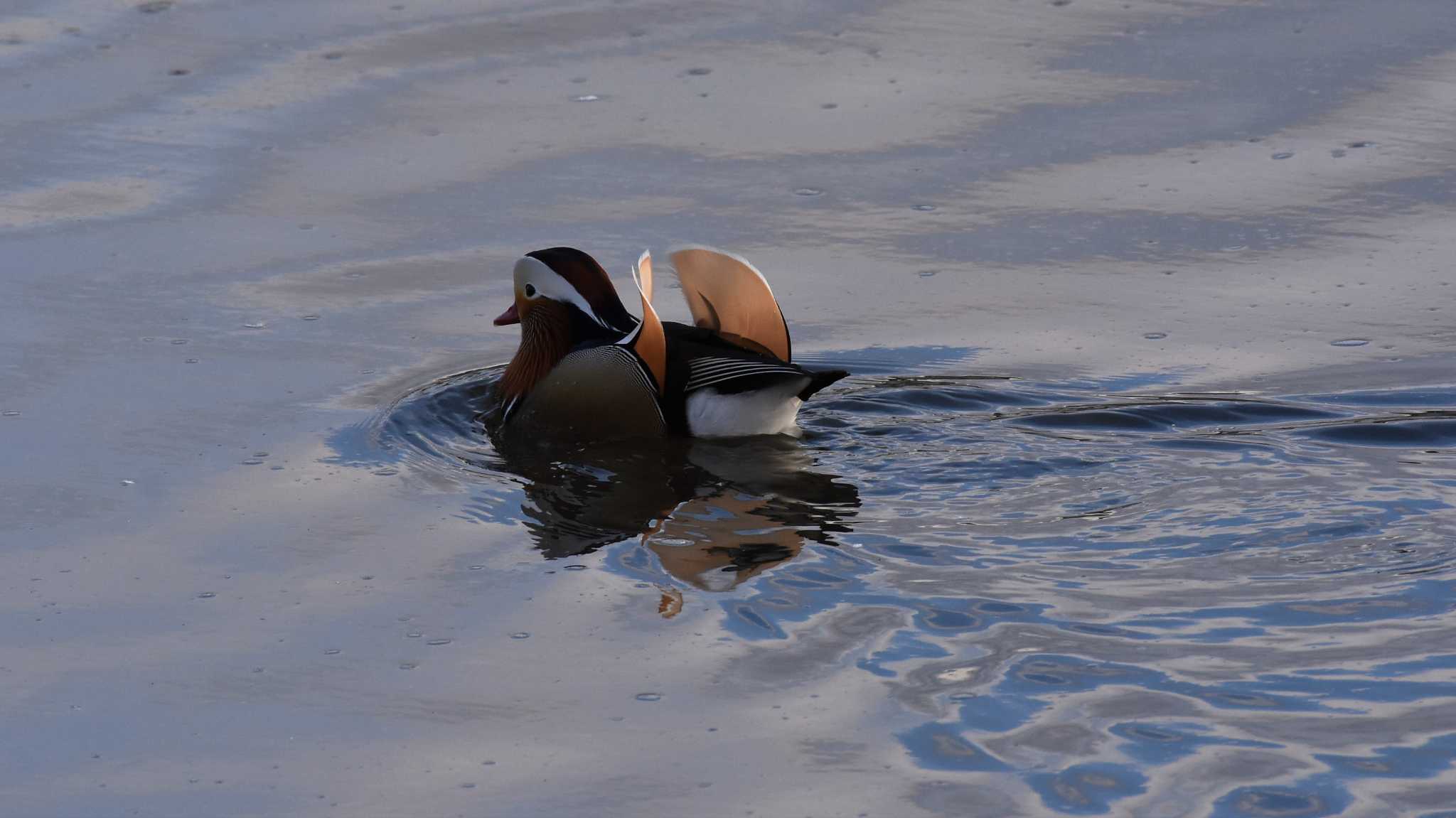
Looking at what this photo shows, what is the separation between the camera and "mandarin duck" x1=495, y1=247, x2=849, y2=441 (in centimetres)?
757

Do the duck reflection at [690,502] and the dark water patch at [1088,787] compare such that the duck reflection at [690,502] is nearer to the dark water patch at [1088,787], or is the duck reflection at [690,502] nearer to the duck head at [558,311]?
the duck head at [558,311]

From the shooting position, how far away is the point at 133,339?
8312 mm

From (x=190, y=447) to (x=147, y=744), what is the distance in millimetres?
2217

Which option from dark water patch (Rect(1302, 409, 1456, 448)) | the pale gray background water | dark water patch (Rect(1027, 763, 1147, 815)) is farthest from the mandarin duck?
dark water patch (Rect(1027, 763, 1147, 815))

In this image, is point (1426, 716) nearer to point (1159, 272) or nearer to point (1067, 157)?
point (1159, 272)

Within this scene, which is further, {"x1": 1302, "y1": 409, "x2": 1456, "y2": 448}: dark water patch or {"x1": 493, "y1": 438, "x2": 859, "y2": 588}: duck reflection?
{"x1": 1302, "y1": 409, "x2": 1456, "y2": 448}: dark water patch

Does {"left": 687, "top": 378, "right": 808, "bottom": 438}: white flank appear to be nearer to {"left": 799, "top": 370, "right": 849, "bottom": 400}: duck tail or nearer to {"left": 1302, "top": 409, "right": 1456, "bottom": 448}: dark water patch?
{"left": 799, "top": 370, "right": 849, "bottom": 400}: duck tail

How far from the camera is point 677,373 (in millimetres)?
7672

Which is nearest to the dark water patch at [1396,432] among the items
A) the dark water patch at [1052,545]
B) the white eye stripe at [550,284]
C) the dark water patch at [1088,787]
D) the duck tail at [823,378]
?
the dark water patch at [1052,545]

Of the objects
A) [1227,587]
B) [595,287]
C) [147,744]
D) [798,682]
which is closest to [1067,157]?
[595,287]

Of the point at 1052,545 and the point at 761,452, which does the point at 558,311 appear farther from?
the point at 1052,545

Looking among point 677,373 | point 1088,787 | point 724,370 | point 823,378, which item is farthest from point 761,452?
point 1088,787

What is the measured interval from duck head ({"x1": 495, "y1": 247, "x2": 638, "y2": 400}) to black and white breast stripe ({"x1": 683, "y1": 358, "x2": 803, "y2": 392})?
51cm

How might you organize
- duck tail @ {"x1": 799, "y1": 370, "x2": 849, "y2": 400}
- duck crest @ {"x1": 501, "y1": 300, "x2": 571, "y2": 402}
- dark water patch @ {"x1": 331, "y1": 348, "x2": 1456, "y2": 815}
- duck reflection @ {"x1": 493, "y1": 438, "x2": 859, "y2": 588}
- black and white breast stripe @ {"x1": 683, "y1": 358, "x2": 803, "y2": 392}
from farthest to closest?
duck crest @ {"x1": 501, "y1": 300, "x2": 571, "y2": 402}, black and white breast stripe @ {"x1": 683, "y1": 358, "x2": 803, "y2": 392}, duck tail @ {"x1": 799, "y1": 370, "x2": 849, "y2": 400}, duck reflection @ {"x1": 493, "y1": 438, "x2": 859, "y2": 588}, dark water patch @ {"x1": 331, "y1": 348, "x2": 1456, "y2": 815}
